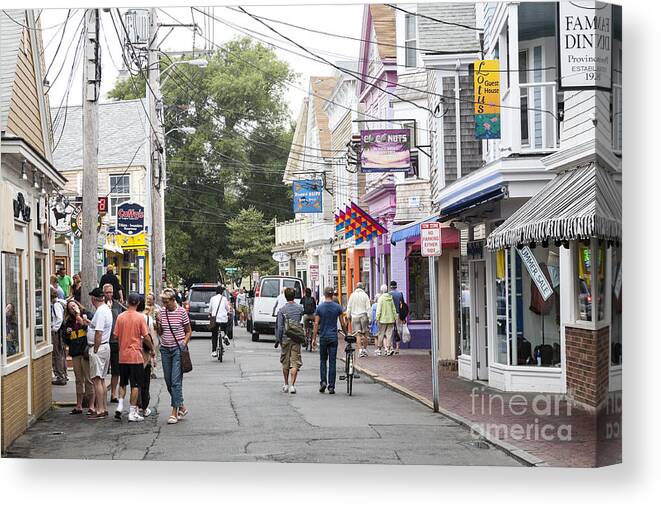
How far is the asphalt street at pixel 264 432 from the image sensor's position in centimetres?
1224

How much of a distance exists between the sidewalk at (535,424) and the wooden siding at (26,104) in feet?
22.1

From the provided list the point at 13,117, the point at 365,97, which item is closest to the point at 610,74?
the point at 13,117

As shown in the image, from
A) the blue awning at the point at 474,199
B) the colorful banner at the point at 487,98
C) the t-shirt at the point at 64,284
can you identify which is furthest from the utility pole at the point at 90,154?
the blue awning at the point at 474,199

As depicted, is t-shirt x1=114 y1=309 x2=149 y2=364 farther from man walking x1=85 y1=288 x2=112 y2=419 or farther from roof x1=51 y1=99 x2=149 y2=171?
roof x1=51 y1=99 x2=149 y2=171

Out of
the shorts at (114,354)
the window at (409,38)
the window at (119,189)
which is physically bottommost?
the shorts at (114,354)

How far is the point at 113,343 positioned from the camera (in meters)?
15.7

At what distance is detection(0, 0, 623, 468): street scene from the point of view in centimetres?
1220

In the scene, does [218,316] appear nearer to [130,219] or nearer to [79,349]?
[130,219]

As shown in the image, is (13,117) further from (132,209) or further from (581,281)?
(132,209)

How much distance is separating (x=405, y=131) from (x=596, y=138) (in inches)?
576

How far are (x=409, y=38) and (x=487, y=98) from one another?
1109cm

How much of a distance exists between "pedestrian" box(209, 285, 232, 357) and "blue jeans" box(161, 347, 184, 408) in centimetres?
639

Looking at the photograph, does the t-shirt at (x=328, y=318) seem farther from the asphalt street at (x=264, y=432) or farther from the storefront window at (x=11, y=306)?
the storefront window at (x=11, y=306)

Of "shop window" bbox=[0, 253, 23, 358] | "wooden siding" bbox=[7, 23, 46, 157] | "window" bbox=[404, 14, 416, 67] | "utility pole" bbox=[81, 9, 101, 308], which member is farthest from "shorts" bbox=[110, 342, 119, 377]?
"window" bbox=[404, 14, 416, 67]
